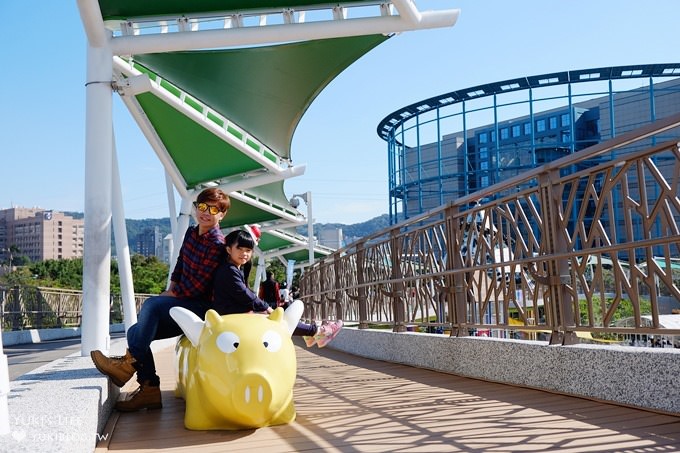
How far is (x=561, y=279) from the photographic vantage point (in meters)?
4.61

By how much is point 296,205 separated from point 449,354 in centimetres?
2823

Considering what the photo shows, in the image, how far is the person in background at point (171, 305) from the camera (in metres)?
4.64

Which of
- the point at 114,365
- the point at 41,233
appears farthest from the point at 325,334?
the point at 41,233

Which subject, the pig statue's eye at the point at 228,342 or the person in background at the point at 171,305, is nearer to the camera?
the pig statue's eye at the point at 228,342

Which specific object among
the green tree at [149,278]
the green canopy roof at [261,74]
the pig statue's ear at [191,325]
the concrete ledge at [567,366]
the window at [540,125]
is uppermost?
the window at [540,125]

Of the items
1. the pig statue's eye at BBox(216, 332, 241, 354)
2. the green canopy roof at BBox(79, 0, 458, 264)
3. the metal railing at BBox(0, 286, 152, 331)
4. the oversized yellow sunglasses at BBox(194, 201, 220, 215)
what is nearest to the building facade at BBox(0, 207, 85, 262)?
the metal railing at BBox(0, 286, 152, 331)

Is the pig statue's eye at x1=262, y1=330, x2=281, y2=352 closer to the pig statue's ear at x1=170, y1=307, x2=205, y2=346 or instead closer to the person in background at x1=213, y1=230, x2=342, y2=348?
the pig statue's ear at x1=170, y1=307, x2=205, y2=346

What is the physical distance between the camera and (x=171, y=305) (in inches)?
184

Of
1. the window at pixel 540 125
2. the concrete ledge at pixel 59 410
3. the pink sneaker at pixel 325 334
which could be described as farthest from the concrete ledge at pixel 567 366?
the window at pixel 540 125

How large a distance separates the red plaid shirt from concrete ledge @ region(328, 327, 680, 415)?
2146 millimetres

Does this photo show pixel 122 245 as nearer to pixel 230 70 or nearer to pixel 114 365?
pixel 230 70

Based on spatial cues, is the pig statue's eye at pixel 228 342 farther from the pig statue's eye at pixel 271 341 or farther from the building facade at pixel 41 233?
the building facade at pixel 41 233

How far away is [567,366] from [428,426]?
4.09ft

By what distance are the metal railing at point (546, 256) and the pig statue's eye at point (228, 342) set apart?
2095 mm
